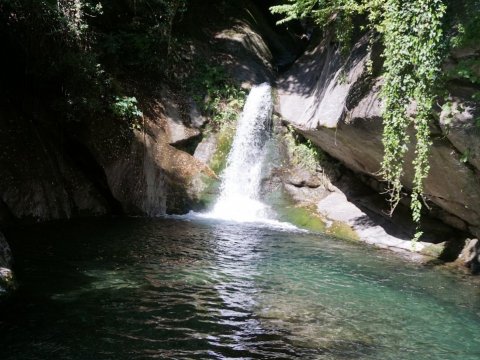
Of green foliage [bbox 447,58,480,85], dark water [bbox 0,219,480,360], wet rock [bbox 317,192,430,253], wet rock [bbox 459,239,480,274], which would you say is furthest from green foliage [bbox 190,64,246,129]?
green foliage [bbox 447,58,480,85]

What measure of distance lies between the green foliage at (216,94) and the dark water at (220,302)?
21.7 feet

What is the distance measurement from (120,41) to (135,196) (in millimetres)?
5701

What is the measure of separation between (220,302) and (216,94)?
1131 centimetres

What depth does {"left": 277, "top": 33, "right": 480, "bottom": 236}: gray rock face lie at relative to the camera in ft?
28.3

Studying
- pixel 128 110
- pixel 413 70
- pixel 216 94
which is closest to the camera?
pixel 413 70

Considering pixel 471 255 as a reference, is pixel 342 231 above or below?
above

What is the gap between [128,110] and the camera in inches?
531

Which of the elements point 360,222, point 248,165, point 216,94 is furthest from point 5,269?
point 216,94

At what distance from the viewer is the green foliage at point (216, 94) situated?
1662 cm

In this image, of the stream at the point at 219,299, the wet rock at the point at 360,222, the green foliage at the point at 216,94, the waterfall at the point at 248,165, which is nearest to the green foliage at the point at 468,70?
the stream at the point at 219,299

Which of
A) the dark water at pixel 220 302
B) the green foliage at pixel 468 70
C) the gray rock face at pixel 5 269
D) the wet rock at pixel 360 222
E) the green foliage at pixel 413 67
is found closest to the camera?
the dark water at pixel 220 302

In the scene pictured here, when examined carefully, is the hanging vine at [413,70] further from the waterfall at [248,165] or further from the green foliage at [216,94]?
the green foliage at [216,94]

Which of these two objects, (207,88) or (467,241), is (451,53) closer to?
(467,241)

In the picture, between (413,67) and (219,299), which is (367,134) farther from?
(219,299)
